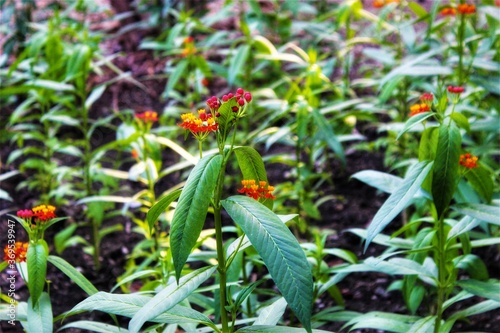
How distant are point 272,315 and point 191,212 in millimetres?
567

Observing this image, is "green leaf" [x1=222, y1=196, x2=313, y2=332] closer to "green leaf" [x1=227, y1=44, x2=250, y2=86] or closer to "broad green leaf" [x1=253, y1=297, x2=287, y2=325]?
"broad green leaf" [x1=253, y1=297, x2=287, y2=325]

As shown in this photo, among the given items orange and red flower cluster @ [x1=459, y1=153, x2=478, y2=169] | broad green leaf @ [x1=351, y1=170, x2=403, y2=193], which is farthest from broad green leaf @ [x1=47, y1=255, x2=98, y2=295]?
orange and red flower cluster @ [x1=459, y1=153, x2=478, y2=169]

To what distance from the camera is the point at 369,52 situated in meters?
3.97

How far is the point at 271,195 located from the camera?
1.78m

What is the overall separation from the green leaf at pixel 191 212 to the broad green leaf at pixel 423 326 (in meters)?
0.96

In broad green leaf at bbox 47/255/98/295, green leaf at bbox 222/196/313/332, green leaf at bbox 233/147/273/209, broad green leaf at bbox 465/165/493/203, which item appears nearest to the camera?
green leaf at bbox 222/196/313/332

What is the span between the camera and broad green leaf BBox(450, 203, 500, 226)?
2.00 metres

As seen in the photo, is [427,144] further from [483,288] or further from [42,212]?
[42,212]

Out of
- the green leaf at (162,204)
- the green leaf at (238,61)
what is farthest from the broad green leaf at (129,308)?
the green leaf at (238,61)

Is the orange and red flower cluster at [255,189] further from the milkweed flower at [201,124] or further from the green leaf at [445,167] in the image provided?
the green leaf at [445,167]

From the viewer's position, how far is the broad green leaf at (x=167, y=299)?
156 cm

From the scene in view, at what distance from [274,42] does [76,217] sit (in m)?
2.51

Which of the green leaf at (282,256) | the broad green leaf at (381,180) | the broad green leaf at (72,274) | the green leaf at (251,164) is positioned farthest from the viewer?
the broad green leaf at (381,180)

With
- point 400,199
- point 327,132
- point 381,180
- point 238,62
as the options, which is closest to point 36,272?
point 400,199
